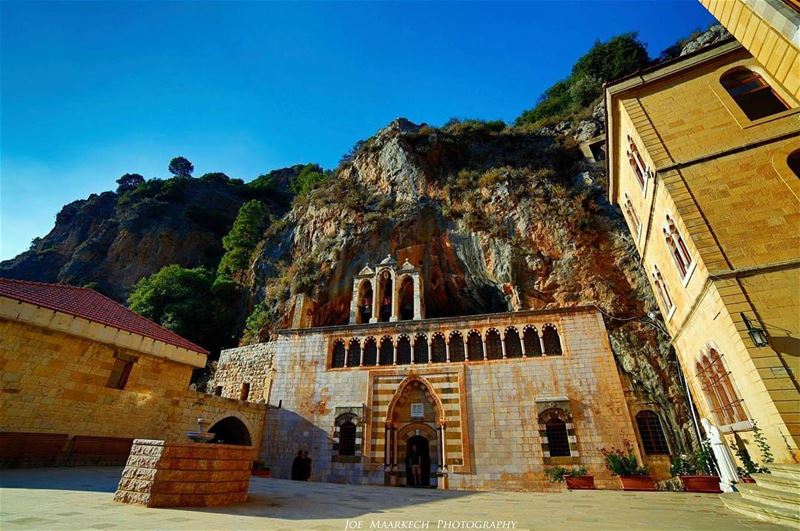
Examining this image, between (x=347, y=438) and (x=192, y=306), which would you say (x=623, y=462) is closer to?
(x=347, y=438)

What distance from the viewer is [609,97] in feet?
39.7

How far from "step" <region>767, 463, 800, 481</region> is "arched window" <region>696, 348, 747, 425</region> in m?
1.73

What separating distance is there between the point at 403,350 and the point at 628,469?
9879mm

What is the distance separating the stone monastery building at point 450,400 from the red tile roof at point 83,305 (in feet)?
18.9

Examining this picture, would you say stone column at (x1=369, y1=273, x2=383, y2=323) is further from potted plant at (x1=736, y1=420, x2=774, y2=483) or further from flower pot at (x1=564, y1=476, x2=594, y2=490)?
potted plant at (x1=736, y1=420, x2=774, y2=483)

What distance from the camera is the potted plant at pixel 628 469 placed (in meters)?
11.4

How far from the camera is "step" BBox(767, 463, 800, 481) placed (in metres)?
5.42

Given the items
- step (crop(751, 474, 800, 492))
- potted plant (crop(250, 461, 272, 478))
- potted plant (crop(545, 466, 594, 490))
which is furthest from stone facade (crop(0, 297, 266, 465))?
step (crop(751, 474, 800, 492))

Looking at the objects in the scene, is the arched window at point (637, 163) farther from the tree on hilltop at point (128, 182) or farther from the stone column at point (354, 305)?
the tree on hilltop at point (128, 182)

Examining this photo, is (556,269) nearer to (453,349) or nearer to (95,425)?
(453,349)

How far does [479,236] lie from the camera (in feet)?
67.3

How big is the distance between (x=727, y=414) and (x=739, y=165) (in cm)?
639

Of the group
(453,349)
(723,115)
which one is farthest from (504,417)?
(723,115)

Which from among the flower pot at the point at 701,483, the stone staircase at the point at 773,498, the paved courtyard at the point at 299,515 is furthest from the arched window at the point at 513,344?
the stone staircase at the point at 773,498
